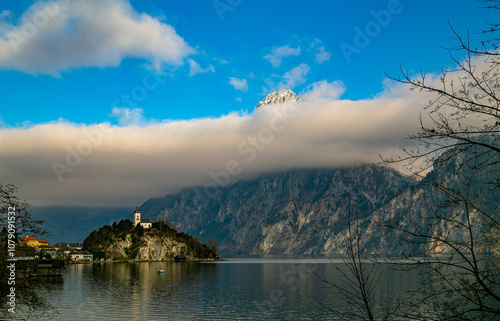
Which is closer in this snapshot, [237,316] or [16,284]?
[16,284]

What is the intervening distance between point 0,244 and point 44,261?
123891 mm

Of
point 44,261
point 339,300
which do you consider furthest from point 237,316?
point 44,261

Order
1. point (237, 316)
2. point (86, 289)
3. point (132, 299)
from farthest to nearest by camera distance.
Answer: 1. point (86, 289)
2. point (132, 299)
3. point (237, 316)

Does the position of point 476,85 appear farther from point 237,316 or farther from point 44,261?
point 44,261

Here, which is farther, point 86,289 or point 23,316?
point 86,289

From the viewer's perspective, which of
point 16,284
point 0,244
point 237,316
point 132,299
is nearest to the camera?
point 16,284

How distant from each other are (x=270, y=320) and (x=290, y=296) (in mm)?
24196

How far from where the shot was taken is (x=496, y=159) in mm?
7891

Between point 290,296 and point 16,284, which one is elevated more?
point 16,284

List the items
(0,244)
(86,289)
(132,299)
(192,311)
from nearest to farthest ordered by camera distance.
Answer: (0,244) → (192,311) → (132,299) → (86,289)

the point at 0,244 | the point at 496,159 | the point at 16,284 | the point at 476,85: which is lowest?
the point at 16,284

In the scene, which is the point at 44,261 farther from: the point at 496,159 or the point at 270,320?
the point at 496,159

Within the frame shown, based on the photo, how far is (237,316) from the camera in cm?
5416

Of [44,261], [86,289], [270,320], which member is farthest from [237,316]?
[44,261]
